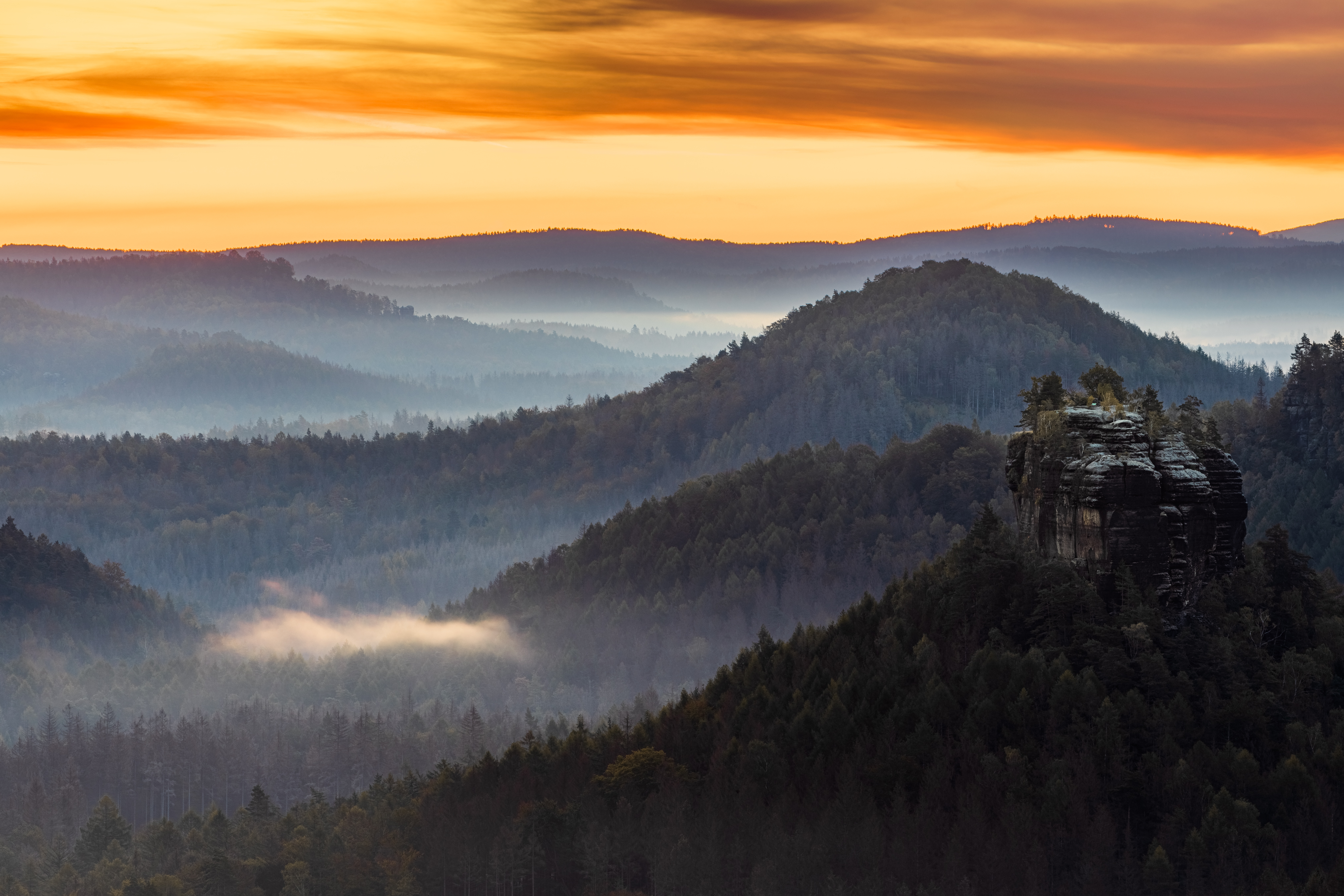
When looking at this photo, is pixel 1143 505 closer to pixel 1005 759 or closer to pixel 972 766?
pixel 1005 759

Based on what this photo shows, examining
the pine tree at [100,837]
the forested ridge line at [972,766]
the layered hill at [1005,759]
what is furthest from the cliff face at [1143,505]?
the pine tree at [100,837]

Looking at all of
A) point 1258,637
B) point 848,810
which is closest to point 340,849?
point 848,810

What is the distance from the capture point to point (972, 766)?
109 m

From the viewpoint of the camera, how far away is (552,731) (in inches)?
7687

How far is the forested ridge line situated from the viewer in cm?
10231

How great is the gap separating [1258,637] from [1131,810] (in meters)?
16.6

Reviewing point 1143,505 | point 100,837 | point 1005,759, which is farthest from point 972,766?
point 100,837

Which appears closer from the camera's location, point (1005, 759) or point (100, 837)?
point (1005, 759)

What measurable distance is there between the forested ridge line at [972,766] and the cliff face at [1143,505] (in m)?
1.61

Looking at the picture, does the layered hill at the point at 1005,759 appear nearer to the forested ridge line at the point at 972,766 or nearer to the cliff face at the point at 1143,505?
the forested ridge line at the point at 972,766

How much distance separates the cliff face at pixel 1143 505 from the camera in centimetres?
11125

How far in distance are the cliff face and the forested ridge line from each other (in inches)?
63.5

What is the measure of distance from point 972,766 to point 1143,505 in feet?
65.8

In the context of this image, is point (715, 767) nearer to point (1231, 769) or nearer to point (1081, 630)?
point (1081, 630)
